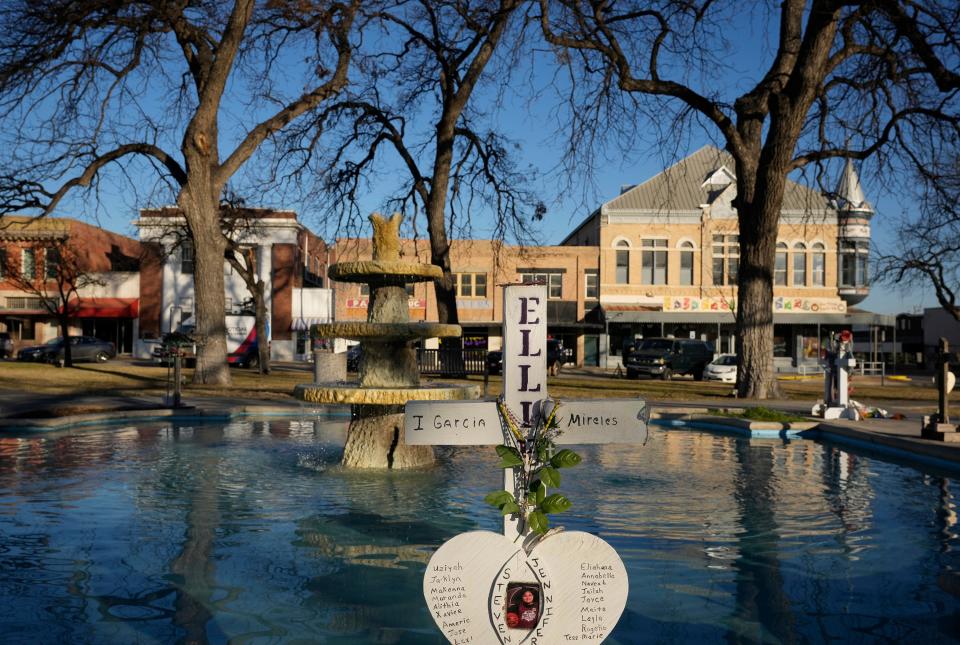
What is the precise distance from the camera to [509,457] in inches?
115

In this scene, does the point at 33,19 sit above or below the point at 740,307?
above

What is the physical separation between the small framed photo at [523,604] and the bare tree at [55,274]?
111 feet

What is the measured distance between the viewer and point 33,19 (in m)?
18.1

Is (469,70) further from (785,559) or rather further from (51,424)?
(785,559)

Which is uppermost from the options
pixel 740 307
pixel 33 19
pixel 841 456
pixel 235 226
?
pixel 33 19

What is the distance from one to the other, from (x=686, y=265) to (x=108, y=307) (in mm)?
33746

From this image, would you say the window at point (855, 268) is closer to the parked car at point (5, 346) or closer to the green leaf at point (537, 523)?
the parked car at point (5, 346)

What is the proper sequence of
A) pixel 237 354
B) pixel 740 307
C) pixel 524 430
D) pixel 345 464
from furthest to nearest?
1. pixel 237 354
2. pixel 740 307
3. pixel 345 464
4. pixel 524 430

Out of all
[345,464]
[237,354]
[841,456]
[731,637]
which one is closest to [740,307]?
[841,456]

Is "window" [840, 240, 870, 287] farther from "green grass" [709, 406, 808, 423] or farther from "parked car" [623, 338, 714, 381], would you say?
"green grass" [709, 406, 808, 423]

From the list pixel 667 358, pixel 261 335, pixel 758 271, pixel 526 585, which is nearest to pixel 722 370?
pixel 667 358

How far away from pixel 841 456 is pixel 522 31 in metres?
12.3

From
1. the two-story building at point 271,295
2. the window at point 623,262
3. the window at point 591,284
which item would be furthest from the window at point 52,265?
the window at point 623,262

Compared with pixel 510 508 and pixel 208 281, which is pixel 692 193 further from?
pixel 510 508
